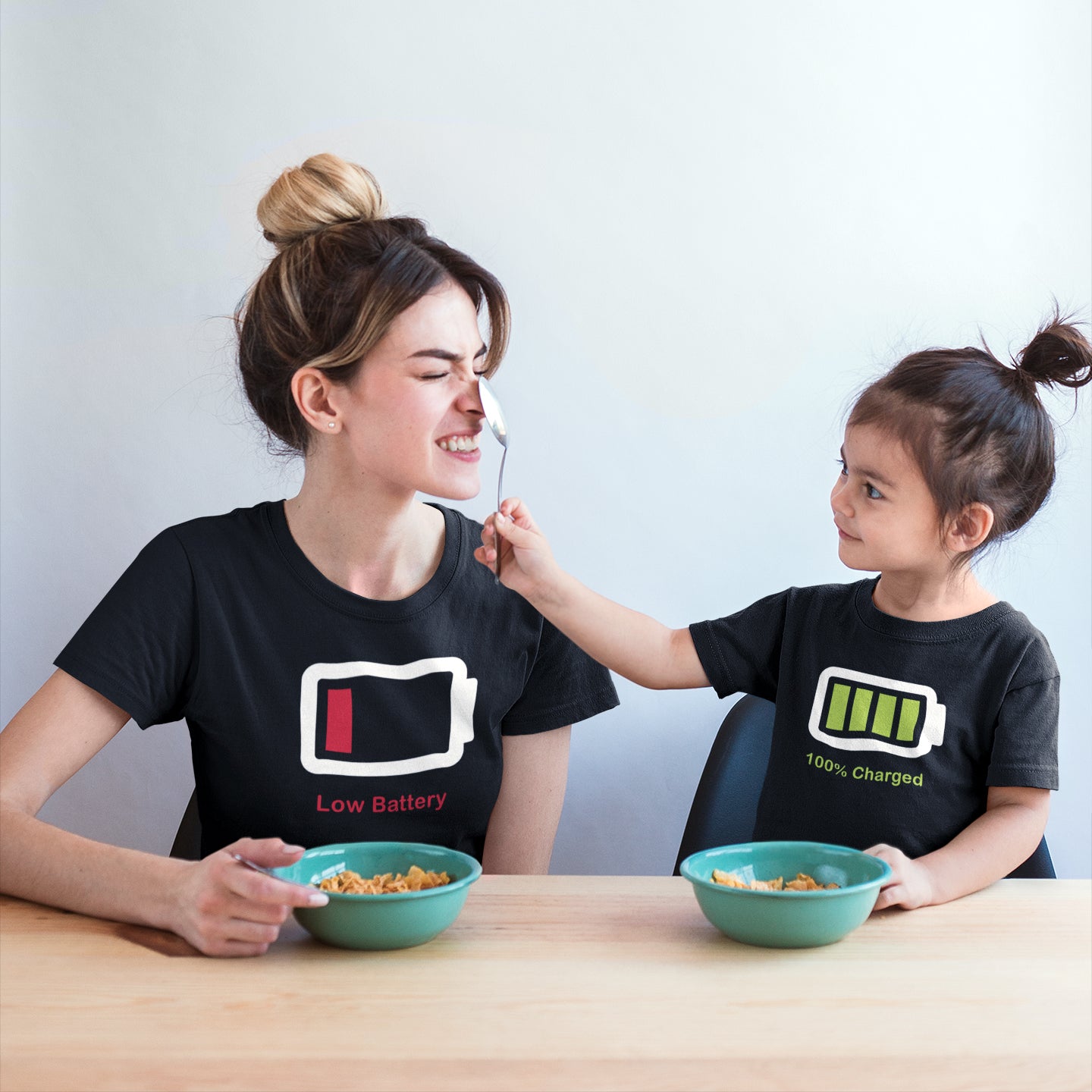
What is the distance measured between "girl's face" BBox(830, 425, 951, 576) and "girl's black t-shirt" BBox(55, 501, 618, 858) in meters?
0.45

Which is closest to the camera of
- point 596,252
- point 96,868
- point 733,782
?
point 96,868

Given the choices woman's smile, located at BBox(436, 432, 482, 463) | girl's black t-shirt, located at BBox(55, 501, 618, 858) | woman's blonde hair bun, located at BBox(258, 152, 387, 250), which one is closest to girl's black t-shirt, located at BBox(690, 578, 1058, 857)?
girl's black t-shirt, located at BBox(55, 501, 618, 858)

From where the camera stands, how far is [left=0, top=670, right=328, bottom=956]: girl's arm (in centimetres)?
88

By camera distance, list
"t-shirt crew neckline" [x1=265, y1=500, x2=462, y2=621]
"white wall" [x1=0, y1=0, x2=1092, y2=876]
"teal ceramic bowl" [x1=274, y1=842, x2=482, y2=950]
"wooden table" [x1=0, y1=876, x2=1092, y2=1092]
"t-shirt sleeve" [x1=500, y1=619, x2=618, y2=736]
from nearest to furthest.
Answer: "wooden table" [x1=0, y1=876, x2=1092, y2=1092] < "teal ceramic bowl" [x1=274, y1=842, x2=482, y2=950] < "t-shirt crew neckline" [x1=265, y1=500, x2=462, y2=621] < "t-shirt sleeve" [x1=500, y1=619, x2=618, y2=736] < "white wall" [x1=0, y1=0, x2=1092, y2=876]

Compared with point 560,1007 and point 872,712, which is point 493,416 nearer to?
point 872,712

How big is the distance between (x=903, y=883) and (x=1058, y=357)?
0.67m

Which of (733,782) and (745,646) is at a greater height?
(745,646)

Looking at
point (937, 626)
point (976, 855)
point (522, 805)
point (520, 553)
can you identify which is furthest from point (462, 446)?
point (976, 855)

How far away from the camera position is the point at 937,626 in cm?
126

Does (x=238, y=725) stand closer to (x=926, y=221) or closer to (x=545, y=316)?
(x=545, y=316)

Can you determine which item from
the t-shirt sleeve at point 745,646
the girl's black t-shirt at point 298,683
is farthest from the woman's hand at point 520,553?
the t-shirt sleeve at point 745,646

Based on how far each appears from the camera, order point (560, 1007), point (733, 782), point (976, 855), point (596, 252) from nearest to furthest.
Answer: point (560, 1007)
point (976, 855)
point (733, 782)
point (596, 252)

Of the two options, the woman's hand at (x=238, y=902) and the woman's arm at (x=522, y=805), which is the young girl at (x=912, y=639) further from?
the woman's hand at (x=238, y=902)

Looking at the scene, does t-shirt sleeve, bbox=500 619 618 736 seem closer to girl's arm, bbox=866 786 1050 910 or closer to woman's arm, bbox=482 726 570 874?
woman's arm, bbox=482 726 570 874
